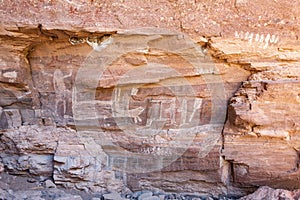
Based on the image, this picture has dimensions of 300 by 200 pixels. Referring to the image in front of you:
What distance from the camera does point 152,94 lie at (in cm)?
317

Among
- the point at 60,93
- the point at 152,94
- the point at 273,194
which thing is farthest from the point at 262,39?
the point at 60,93

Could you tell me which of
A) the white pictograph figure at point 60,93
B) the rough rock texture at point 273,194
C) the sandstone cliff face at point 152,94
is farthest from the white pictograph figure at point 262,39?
the white pictograph figure at point 60,93

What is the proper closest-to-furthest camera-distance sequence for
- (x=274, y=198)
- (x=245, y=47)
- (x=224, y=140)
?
1. (x=274, y=198)
2. (x=245, y=47)
3. (x=224, y=140)

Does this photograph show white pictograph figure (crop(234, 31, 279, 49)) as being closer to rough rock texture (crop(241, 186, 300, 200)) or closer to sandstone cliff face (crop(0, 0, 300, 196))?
sandstone cliff face (crop(0, 0, 300, 196))

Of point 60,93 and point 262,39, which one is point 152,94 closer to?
point 60,93

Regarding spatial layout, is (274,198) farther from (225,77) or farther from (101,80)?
(101,80)

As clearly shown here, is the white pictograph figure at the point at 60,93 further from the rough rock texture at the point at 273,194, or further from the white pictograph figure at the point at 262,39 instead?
the rough rock texture at the point at 273,194

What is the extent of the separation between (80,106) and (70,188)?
710 mm

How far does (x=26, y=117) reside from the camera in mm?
3373

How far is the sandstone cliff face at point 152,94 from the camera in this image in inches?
114

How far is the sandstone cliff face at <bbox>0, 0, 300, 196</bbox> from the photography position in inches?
114

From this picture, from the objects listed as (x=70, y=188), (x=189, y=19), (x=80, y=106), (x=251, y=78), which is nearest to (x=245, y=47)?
(x=251, y=78)

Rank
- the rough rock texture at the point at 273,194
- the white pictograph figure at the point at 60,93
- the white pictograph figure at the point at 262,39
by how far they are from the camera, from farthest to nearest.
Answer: the white pictograph figure at the point at 60,93 < the white pictograph figure at the point at 262,39 < the rough rock texture at the point at 273,194

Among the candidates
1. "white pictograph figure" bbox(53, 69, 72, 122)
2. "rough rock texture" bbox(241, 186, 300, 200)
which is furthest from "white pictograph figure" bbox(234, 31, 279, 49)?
"white pictograph figure" bbox(53, 69, 72, 122)
